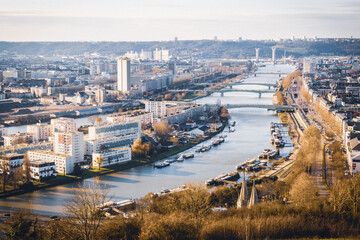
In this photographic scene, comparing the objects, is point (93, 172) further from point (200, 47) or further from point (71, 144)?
point (200, 47)

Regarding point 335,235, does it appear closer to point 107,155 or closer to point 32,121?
point 107,155

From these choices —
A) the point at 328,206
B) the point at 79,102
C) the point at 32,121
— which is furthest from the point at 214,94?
the point at 328,206

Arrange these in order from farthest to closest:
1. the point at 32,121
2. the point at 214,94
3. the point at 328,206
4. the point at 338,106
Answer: the point at 214,94 → the point at 338,106 → the point at 32,121 → the point at 328,206

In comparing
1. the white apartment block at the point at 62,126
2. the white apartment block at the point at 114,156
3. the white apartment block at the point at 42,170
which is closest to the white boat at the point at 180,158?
the white apartment block at the point at 114,156

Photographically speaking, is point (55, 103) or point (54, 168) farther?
point (55, 103)

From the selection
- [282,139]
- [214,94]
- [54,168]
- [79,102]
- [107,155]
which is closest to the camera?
→ [54,168]
